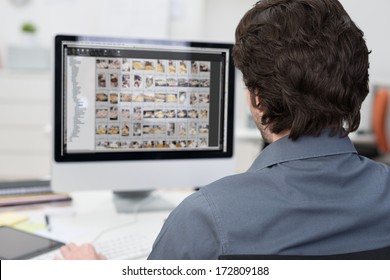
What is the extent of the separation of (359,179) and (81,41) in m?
0.91

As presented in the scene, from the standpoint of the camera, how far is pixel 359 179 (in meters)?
0.83

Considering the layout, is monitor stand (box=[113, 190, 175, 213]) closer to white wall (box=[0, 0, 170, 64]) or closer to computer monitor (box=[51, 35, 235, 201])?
computer monitor (box=[51, 35, 235, 201])

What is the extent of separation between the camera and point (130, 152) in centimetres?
149

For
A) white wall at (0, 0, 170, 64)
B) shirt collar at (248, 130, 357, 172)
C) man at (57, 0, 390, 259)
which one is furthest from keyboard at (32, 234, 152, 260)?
white wall at (0, 0, 170, 64)

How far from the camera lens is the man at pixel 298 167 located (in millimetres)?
749

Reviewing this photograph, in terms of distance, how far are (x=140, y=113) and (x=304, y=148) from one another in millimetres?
736

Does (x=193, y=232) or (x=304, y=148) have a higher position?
(x=304, y=148)

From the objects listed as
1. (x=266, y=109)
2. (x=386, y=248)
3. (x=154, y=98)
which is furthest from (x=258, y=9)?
(x=154, y=98)

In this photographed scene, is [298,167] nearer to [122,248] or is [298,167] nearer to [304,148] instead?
[304,148]

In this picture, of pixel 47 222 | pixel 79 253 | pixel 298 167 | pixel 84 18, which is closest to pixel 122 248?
pixel 79 253

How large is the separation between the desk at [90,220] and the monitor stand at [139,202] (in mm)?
18

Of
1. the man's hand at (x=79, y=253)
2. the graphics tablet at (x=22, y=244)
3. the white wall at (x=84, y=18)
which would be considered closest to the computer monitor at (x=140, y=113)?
the graphics tablet at (x=22, y=244)

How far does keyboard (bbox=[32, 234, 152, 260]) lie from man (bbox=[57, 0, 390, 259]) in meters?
0.40

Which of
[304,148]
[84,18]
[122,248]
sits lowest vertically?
[122,248]
